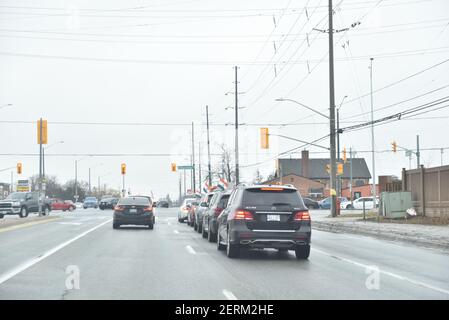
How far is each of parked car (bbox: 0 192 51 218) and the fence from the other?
27.7 metres

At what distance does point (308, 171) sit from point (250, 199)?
98.8 m

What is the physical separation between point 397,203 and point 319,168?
265 feet

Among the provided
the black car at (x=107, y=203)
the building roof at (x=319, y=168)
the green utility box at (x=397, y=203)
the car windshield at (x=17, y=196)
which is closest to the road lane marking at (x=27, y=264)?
the green utility box at (x=397, y=203)

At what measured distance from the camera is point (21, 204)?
164ft

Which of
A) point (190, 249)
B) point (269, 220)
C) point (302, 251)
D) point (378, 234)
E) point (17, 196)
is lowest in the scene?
point (378, 234)

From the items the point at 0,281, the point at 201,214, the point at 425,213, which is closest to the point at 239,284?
the point at 0,281

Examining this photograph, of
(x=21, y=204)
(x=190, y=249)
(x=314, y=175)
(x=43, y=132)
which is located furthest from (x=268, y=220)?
(x=314, y=175)

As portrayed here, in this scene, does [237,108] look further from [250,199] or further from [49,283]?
[49,283]

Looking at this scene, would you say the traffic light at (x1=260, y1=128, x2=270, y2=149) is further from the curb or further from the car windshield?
the car windshield

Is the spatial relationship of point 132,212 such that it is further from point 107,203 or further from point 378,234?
point 107,203

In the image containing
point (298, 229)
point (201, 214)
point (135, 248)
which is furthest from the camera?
point (201, 214)

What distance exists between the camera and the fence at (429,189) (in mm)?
32641

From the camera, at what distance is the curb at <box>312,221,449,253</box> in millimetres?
21830

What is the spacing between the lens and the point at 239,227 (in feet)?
52.5
